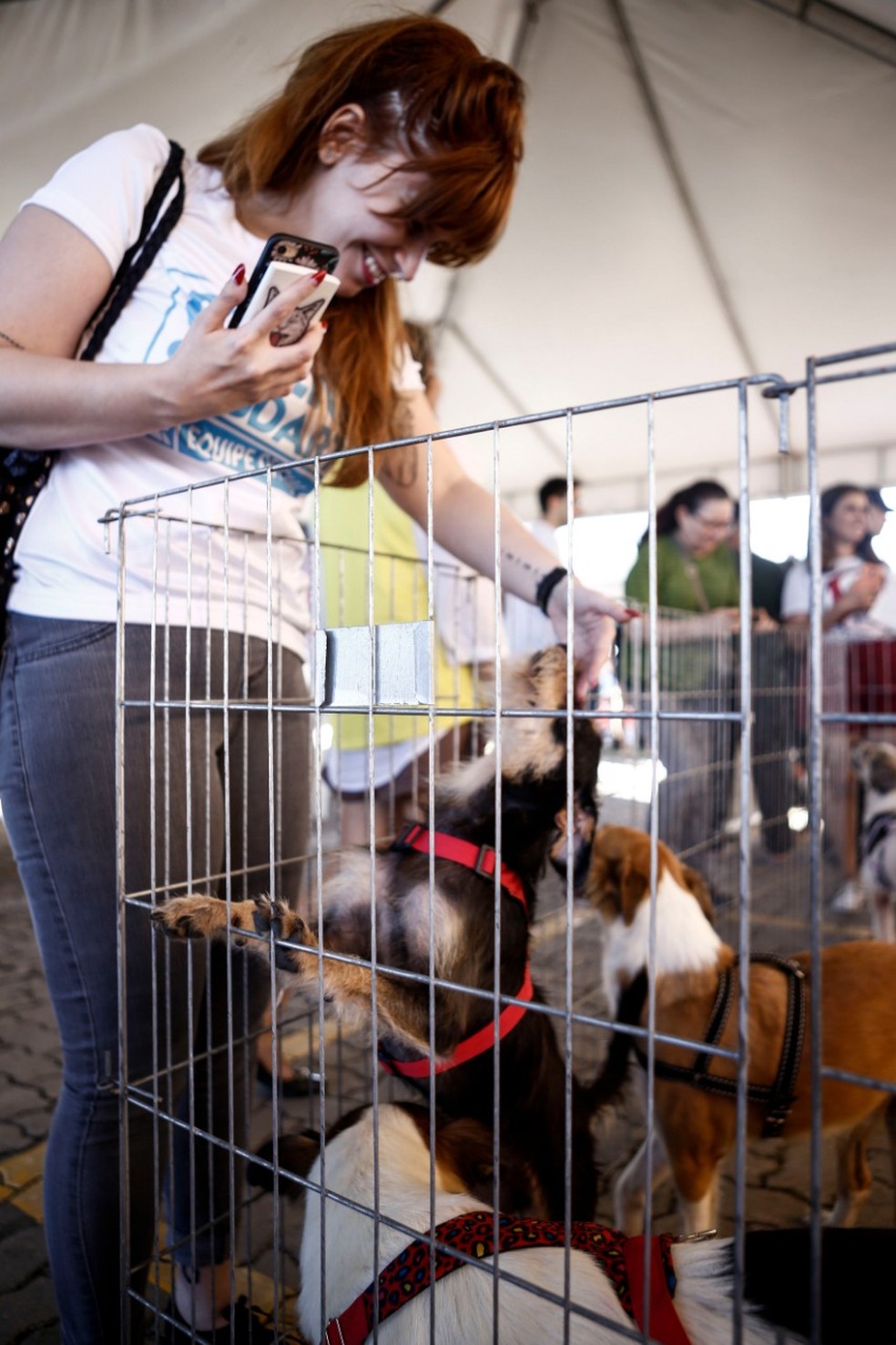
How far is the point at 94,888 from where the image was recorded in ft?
3.82

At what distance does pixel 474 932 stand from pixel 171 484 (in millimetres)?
806

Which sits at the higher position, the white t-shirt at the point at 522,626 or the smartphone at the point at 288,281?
the smartphone at the point at 288,281

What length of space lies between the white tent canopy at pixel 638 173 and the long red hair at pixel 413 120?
492 mm

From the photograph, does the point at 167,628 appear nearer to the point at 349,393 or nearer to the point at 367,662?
the point at 367,662

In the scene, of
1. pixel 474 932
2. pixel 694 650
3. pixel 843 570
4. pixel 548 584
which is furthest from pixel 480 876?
pixel 843 570

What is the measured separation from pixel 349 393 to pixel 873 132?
154 inches

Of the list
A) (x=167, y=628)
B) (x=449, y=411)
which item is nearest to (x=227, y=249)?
(x=167, y=628)

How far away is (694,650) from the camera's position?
3.48 m

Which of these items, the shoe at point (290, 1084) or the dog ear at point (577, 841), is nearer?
the dog ear at point (577, 841)

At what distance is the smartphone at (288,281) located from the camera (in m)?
1.00

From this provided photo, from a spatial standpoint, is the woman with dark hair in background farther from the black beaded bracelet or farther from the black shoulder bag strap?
the black shoulder bag strap

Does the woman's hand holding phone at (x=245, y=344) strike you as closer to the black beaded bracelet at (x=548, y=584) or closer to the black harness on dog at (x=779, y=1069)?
the black beaded bracelet at (x=548, y=584)

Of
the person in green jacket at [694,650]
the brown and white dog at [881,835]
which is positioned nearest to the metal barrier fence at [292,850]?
the person in green jacket at [694,650]

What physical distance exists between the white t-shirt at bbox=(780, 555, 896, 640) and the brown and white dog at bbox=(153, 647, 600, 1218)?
2.81 meters
